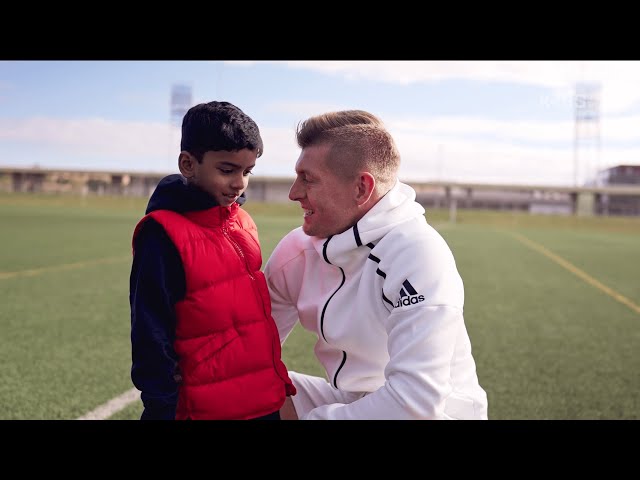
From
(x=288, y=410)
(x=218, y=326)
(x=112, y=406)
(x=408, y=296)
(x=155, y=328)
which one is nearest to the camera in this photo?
(x=408, y=296)

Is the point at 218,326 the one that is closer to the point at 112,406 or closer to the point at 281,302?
the point at 281,302

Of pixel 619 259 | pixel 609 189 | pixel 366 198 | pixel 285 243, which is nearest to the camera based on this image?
pixel 366 198

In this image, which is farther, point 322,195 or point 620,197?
point 620,197

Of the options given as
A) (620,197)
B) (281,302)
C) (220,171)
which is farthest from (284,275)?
(620,197)

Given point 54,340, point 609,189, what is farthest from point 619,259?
point 609,189

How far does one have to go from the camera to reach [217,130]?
1878mm

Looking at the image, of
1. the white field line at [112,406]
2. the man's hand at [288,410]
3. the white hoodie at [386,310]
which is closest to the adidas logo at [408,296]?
the white hoodie at [386,310]

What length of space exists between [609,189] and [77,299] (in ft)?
192

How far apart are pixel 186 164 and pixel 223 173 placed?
13 centimetres

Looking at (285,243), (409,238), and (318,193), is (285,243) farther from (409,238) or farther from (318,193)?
(409,238)

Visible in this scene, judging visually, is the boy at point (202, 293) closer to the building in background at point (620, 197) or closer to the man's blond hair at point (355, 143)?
the man's blond hair at point (355, 143)

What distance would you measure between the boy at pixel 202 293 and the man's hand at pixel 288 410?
155mm

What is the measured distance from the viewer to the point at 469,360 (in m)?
1.92

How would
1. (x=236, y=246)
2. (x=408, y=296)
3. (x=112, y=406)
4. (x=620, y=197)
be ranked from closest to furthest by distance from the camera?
(x=408, y=296) < (x=236, y=246) < (x=112, y=406) < (x=620, y=197)
